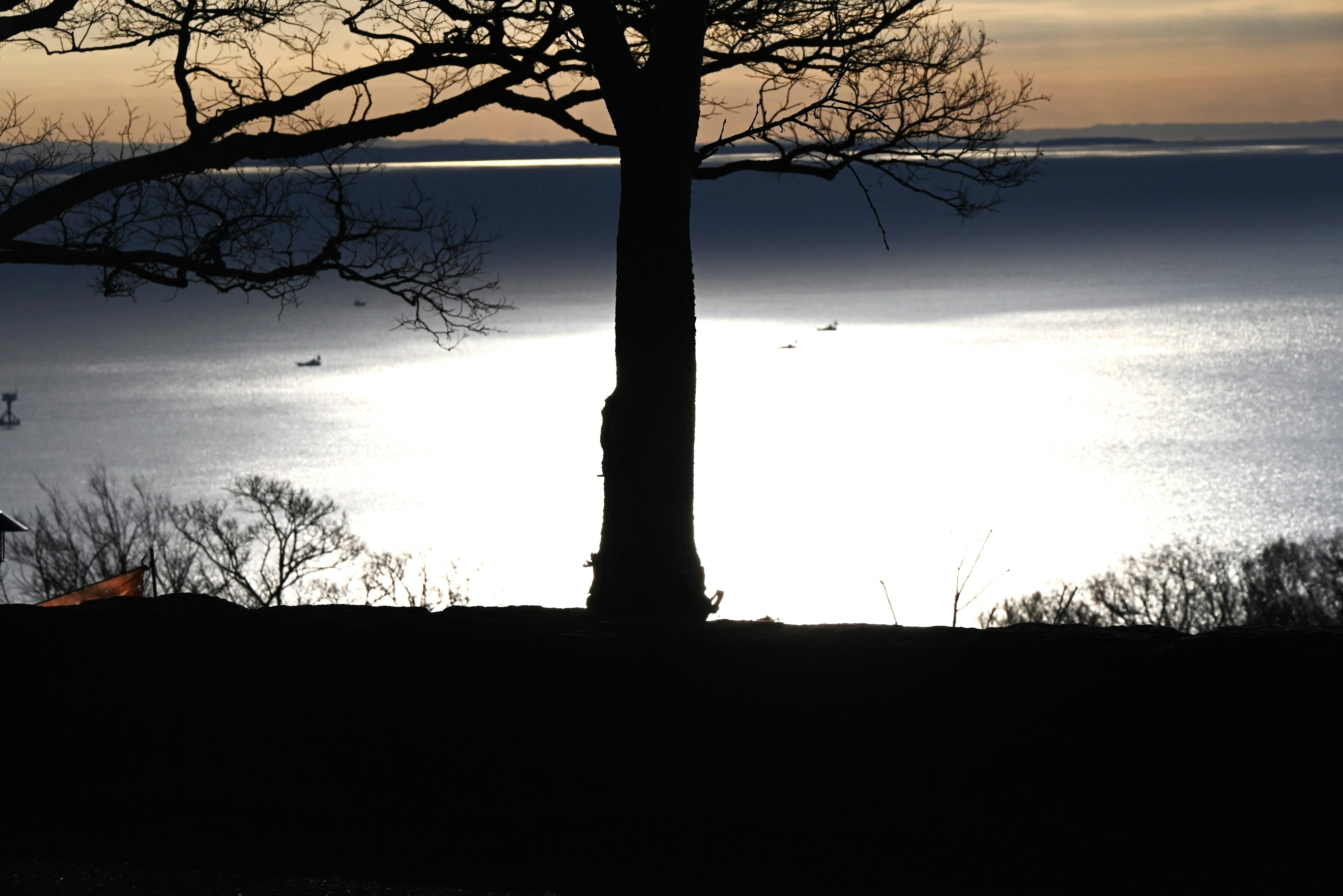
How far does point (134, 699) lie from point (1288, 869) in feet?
15.5

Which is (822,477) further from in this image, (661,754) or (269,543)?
(661,754)

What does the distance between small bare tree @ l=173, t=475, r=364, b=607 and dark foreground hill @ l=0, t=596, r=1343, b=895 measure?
647mm

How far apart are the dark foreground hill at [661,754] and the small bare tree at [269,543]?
647mm

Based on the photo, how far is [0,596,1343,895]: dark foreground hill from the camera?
4785 mm

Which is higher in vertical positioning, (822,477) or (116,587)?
(822,477)

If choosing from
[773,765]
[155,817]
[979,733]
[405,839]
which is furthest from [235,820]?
[979,733]

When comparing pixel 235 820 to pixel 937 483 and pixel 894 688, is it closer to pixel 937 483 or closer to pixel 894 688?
pixel 894 688

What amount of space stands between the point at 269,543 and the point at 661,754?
6138cm

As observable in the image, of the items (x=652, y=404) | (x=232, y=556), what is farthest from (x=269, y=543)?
(x=652, y=404)

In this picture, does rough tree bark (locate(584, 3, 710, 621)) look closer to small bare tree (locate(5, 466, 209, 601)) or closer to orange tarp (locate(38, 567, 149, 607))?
orange tarp (locate(38, 567, 149, 607))

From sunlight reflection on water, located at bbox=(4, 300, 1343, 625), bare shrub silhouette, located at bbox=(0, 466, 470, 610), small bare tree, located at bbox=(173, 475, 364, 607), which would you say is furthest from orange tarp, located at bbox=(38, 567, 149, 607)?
sunlight reflection on water, located at bbox=(4, 300, 1343, 625)

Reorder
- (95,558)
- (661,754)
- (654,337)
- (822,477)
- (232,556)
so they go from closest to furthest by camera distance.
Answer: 1. (661,754)
2. (654,337)
3. (232,556)
4. (95,558)
5. (822,477)

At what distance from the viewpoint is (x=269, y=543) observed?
63438 millimetres

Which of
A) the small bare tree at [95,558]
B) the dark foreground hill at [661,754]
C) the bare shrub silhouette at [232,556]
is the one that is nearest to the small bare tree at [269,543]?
the bare shrub silhouette at [232,556]
